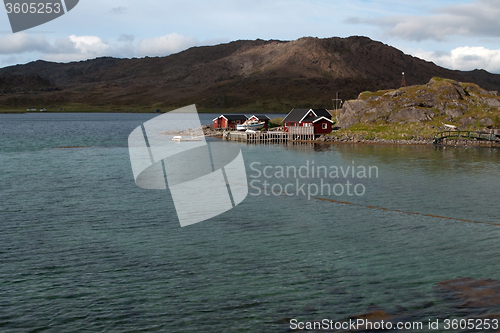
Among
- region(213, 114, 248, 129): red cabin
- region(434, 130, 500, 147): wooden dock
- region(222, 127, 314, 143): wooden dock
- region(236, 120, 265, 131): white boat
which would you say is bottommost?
region(434, 130, 500, 147): wooden dock

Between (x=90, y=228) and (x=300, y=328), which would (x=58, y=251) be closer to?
(x=90, y=228)

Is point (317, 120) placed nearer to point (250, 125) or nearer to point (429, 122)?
point (250, 125)

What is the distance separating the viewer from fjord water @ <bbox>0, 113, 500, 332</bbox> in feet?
58.6

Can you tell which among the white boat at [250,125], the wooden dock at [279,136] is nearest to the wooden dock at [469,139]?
the wooden dock at [279,136]

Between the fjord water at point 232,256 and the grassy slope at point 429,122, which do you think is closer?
the fjord water at point 232,256

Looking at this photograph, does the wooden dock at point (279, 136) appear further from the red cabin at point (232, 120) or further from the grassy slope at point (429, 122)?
the red cabin at point (232, 120)

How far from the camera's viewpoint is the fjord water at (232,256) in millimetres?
17859

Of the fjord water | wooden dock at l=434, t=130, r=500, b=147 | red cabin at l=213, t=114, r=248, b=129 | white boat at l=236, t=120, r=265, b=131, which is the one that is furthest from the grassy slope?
the fjord water

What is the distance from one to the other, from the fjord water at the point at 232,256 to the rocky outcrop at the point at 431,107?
52498 mm

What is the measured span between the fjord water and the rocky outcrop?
5250cm

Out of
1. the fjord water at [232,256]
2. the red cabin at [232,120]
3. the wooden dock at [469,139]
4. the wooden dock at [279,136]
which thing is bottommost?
the fjord water at [232,256]

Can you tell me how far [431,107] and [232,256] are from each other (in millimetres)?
86025

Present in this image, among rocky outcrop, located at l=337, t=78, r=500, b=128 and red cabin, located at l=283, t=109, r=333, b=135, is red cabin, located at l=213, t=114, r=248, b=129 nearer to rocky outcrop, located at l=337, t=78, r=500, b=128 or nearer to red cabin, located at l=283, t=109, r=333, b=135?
red cabin, located at l=283, t=109, r=333, b=135

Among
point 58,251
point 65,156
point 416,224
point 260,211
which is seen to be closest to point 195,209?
point 260,211
